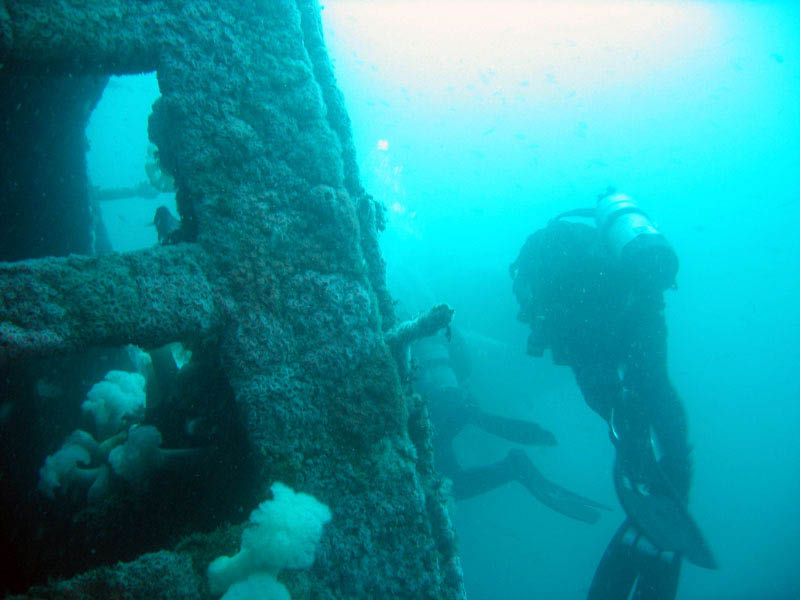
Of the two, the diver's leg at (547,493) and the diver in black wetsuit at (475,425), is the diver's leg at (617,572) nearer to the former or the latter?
the diver in black wetsuit at (475,425)

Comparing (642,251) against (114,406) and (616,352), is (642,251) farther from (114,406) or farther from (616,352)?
(114,406)

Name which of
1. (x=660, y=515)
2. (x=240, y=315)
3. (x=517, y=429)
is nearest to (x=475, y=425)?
(x=517, y=429)

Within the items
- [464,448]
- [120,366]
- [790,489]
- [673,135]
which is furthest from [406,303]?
[673,135]

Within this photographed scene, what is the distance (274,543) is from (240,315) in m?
0.82

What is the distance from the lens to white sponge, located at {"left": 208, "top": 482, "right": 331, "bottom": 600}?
4.29ft

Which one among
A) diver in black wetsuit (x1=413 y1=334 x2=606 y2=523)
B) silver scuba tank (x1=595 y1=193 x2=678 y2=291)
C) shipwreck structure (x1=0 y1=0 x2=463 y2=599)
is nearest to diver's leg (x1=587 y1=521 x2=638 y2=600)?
diver in black wetsuit (x1=413 y1=334 x2=606 y2=523)

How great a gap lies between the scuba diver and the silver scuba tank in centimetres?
1

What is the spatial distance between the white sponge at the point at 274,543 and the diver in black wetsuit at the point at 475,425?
7461mm

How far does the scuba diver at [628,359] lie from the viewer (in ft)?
19.1

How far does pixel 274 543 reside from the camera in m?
1.32

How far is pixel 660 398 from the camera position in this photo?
5801 mm

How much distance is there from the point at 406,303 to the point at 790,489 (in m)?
57.7

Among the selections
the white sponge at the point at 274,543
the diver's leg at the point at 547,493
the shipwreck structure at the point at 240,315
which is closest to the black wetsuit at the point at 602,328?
the diver's leg at the point at 547,493

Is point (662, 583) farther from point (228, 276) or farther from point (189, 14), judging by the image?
point (189, 14)
